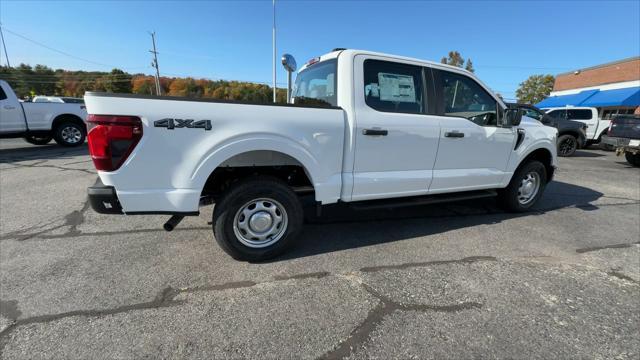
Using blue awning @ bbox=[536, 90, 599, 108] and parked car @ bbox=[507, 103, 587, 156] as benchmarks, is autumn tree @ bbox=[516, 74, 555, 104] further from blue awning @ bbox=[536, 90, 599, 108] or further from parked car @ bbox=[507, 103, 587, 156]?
parked car @ bbox=[507, 103, 587, 156]

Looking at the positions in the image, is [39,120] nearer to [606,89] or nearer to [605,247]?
[605,247]

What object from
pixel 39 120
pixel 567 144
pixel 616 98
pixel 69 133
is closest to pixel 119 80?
pixel 69 133

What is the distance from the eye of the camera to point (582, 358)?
6.55 feet

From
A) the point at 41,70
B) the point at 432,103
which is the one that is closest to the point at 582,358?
the point at 432,103

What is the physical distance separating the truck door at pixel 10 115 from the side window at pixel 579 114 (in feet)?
70.5

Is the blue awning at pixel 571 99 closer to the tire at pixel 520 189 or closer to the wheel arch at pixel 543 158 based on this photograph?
the wheel arch at pixel 543 158

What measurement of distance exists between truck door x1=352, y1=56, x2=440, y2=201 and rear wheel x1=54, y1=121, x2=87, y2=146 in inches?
441

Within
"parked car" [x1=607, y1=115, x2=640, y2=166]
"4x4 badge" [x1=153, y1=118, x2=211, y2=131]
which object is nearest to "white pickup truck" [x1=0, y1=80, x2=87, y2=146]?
"4x4 badge" [x1=153, y1=118, x2=211, y2=131]

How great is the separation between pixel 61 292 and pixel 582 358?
12.5ft

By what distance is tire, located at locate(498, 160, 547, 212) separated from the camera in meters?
4.53

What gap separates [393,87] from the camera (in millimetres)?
3385

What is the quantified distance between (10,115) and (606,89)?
117ft

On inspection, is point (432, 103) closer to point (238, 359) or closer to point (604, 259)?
point (604, 259)

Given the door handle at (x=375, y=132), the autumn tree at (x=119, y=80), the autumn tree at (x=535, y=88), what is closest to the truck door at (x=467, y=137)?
the door handle at (x=375, y=132)
